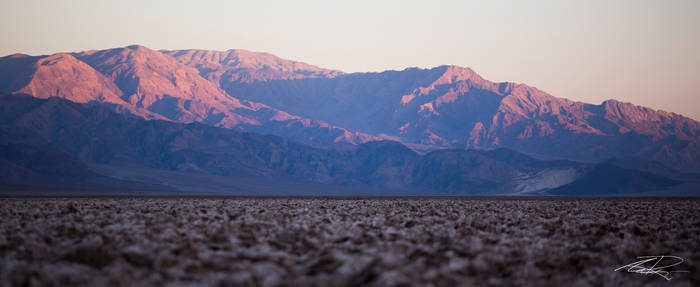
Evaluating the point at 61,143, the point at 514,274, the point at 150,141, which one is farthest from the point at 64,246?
the point at 150,141

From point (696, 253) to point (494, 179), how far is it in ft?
529

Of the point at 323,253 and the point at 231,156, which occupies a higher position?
the point at 231,156
